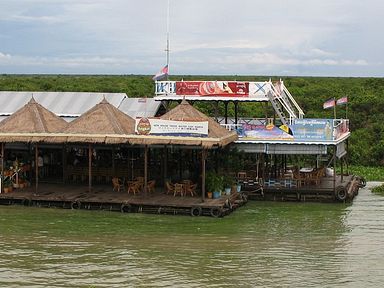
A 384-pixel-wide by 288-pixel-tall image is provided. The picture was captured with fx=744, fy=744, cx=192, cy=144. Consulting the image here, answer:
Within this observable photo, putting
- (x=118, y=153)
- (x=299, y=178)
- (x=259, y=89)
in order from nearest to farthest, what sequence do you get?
(x=299, y=178) → (x=259, y=89) → (x=118, y=153)

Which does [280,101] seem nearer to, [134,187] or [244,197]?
[244,197]

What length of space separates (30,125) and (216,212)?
7807 mm

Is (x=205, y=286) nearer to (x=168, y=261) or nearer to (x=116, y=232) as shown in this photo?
(x=168, y=261)

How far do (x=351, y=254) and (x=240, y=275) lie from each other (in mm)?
3834

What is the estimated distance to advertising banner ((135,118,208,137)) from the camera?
25.8 meters

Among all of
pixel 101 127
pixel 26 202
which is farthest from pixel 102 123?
pixel 26 202

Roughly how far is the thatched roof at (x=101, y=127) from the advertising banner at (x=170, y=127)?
76 centimetres

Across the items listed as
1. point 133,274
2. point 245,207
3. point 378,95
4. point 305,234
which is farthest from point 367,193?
point 378,95

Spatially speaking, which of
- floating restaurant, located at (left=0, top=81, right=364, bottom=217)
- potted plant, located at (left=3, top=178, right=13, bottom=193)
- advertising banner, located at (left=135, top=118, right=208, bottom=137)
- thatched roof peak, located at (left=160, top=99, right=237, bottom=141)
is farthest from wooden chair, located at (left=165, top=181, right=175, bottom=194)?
potted plant, located at (left=3, top=178, right=13, bottom=193)

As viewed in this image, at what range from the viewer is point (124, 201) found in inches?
1028

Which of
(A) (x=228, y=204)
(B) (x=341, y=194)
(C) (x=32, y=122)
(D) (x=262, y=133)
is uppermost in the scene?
(C) (x=32, y=122)

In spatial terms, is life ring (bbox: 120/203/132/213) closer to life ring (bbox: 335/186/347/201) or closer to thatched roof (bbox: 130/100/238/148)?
thatched roof (bbox: 130/100/238/148)

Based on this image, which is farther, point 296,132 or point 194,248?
point 296,132

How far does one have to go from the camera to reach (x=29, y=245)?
68.8 ft
